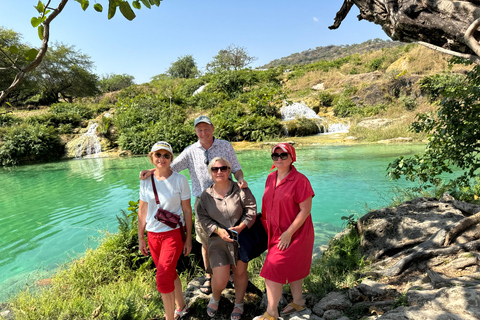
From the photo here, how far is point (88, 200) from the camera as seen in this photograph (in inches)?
338

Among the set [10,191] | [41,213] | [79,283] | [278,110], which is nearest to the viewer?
[79,283]

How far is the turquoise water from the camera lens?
5.27m

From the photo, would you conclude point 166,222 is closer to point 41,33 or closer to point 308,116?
point 41,33

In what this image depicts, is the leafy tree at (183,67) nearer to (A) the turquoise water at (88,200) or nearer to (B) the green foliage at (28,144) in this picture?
(B) the green foliage at (28,144)

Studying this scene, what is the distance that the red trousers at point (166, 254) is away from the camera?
2.44 metres

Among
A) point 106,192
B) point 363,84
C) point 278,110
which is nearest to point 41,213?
point 106,192

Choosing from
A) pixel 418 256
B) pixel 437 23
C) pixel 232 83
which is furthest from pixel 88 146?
pixel 437 23

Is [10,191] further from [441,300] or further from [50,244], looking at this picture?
[441,300]

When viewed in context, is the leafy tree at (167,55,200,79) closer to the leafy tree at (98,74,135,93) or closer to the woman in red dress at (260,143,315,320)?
the leafy tree at (98,74,135,93)

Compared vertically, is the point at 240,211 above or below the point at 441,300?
above

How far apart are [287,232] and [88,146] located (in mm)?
22144

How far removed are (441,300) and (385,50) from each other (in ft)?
119

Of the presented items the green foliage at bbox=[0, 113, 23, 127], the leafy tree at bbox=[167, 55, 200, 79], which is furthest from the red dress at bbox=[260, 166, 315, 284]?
the leafy tree at bbox=[167, 55, 200, 79]

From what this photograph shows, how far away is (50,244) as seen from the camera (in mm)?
5602
